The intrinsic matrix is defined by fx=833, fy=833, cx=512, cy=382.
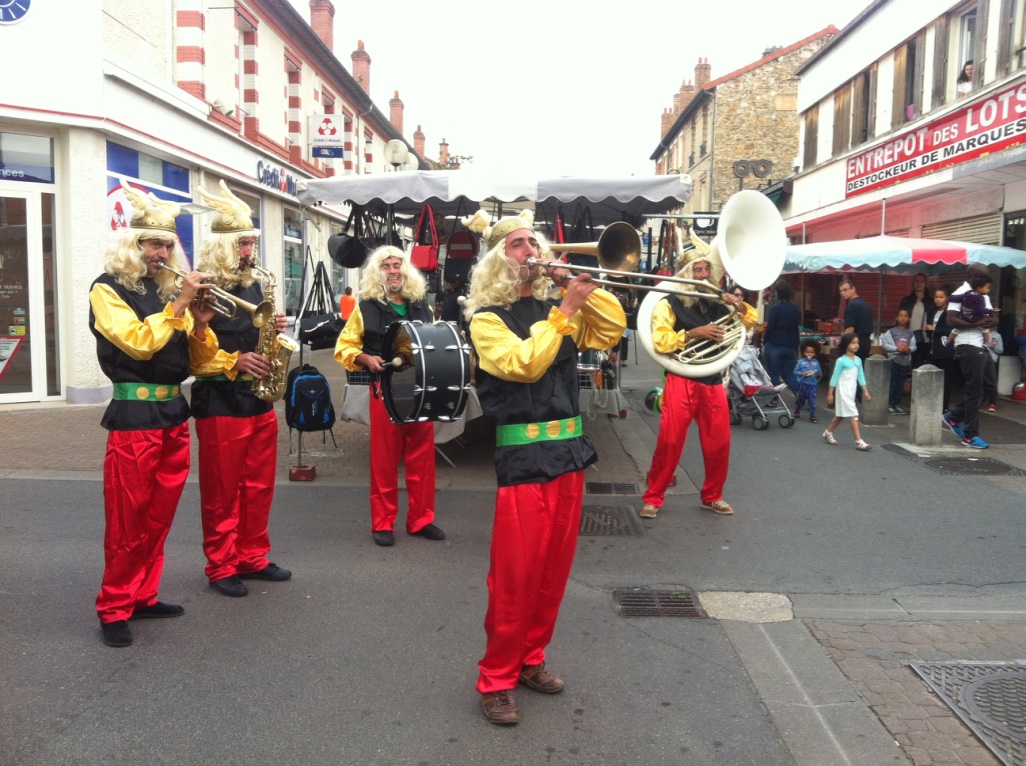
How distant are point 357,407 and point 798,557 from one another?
3930 millimetres

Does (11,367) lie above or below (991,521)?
above

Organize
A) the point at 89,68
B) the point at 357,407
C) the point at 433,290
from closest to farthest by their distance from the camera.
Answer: the point at 357,407 < the point at 89,68 < the point at 433,290

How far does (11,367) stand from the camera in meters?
10.7

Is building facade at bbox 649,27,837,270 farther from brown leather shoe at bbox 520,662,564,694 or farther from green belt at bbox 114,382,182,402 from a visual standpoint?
brown leather shoe at bbox 520,662,564,694

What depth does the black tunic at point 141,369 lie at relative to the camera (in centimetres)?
380

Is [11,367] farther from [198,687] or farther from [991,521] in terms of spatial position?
[991,521]

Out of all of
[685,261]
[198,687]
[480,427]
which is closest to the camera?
[198,687]

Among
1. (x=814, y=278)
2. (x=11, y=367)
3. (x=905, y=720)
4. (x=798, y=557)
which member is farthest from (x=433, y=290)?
(x=814, y=278)

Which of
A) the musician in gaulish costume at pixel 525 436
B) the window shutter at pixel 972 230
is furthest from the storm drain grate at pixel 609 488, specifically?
the window shutter at pixel 972 230

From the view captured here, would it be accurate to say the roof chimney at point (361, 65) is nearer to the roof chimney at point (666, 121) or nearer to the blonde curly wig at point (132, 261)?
the roof chimney at point (666, 121)

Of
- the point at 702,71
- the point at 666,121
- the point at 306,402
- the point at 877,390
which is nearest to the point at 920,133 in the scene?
the point at 877,390

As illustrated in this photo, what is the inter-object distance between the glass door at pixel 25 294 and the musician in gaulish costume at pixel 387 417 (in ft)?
24.0

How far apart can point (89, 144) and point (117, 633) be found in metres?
9.01

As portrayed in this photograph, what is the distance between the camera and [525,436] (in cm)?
320
